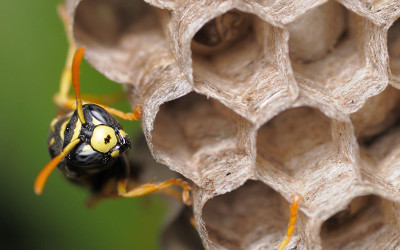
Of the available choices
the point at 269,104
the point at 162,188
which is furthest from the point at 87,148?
the point at 269,104

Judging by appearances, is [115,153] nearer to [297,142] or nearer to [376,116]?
[297,142]

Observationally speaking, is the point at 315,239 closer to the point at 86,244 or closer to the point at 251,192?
the point at 251,192

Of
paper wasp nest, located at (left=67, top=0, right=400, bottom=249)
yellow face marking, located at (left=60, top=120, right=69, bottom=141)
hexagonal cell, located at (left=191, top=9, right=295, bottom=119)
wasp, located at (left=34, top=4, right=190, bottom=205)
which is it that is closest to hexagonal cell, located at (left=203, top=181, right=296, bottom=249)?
paper wasp nest, located at (left=67, top=0, right=400, bottom=249)

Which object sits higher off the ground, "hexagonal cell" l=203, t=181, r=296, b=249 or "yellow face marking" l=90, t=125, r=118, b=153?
"yellow face marking" l=90, t=125, r=118, b=153

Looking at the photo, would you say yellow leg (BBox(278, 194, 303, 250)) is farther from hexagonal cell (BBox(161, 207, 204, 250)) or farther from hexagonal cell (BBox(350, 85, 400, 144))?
hexagonal cell (BBox(161, 207, 204, 250))

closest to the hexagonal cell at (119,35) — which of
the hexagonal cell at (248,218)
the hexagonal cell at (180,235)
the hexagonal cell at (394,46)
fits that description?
the hexagonal cell at (248,218)

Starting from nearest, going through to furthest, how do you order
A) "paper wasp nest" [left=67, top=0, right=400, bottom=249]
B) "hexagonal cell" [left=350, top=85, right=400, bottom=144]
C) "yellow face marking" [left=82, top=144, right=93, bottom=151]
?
"paper wasp nest" [left=67, top=0, right=400, bottom=249] → "hexagonal cell" [left=350, top=85, right=400, bottom=144] → "yellow face marking" [left=82, top=144, right=93, bottom=151]

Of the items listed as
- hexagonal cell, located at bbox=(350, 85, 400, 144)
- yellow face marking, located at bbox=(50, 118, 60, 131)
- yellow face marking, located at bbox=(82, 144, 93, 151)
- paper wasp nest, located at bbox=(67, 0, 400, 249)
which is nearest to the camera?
paper wasp nest, located at bbox=(67, 0, 400, 249)

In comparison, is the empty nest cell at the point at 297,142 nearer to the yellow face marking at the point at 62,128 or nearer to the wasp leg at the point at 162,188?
the wasp leg at the point at 162,188
